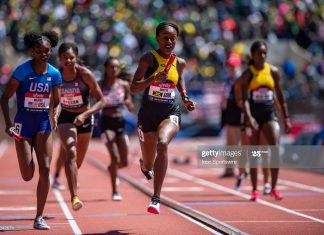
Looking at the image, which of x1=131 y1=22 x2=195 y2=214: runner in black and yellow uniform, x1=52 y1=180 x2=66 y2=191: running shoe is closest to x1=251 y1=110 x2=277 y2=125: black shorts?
x1=131 y1=22 x2=195 y2=214: runner in black and yellow uniform

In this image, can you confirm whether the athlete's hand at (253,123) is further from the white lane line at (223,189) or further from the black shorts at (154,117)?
the black shorts at (154,117)

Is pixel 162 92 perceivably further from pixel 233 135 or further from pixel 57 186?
pixel 233 135

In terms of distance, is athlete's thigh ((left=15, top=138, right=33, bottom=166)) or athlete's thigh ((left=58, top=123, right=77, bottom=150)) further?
athlete's thigh ((left=58, top=123, right=77, bottom=150))

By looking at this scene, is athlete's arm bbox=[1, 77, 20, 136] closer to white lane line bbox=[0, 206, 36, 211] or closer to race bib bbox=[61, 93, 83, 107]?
race bib bbox=[61, 93, 83, 107]

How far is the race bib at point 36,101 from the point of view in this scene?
862 centimetres

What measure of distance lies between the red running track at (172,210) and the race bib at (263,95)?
5.17 ft

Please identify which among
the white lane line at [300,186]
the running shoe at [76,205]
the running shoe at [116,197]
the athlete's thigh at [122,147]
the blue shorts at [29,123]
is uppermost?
the blue shorts at [29,123]

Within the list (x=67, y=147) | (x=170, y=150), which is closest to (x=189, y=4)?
(x=170, y=150)

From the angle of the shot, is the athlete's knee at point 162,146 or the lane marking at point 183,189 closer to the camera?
the athlete's knee at point 162,146

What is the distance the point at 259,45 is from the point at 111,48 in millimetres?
17913

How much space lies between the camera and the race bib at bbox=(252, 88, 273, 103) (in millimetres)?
11877

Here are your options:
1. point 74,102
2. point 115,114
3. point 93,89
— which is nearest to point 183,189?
point 115,114

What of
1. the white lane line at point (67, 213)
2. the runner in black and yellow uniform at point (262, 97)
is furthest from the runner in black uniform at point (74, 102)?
the runner in black and yellow uniform at point (262, 97)

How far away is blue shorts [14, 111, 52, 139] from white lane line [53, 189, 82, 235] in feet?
3.83
